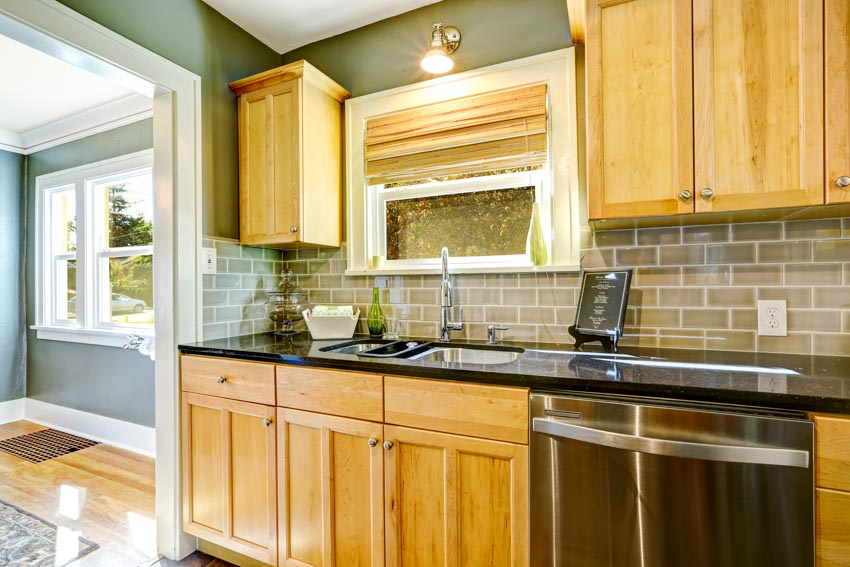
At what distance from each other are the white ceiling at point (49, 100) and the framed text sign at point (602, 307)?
9.09ft

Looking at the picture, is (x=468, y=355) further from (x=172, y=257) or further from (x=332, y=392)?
(x=172, y=257)

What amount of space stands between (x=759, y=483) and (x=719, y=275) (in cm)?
87

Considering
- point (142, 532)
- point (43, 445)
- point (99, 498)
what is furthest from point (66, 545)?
point (43, 445)

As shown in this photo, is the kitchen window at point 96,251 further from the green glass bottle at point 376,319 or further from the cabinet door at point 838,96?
the cabinet door at point 838,96

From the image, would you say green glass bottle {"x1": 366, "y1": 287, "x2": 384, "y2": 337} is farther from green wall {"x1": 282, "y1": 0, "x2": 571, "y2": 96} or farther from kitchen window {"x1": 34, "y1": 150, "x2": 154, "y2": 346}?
kitchen window {"x1": 34, "y1": 150, "x2": 154, "y2": 346}

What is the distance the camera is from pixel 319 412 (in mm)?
1596

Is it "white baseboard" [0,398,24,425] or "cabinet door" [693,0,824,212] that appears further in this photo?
"white baseboard" [0,398,24,425]

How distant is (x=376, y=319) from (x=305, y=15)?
1595 mm

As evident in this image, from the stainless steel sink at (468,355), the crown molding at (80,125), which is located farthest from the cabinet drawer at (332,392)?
the crown molding at (80,125)

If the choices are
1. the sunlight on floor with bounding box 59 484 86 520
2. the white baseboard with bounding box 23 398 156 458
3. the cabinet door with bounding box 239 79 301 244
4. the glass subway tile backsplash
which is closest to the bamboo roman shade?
the cabinet door with bounding box 239 79 301 244

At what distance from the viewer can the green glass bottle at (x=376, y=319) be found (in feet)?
7.24

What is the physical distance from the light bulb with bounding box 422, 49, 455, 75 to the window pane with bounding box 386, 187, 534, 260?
23.0 inches

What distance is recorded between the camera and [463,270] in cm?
208

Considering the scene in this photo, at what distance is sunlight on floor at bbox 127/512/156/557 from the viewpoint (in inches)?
80.3
